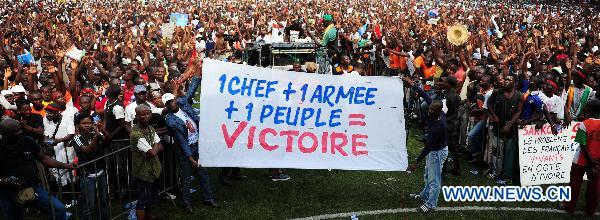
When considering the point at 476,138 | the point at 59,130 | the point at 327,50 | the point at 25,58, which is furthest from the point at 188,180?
the point at 327,50

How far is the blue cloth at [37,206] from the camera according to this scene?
6016 mm

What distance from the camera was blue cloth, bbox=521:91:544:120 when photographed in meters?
8.48

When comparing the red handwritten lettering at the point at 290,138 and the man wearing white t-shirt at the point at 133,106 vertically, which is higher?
the man wearing white t-shirt at the point at 133,106

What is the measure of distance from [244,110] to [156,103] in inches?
54.3

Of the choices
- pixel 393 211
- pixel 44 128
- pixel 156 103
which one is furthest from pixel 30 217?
pixel 393 211

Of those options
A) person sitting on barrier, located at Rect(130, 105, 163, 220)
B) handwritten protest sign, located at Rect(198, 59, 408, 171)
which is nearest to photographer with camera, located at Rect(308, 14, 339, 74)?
handwritten protest sign, located at Rect(198, 59, 408, 171)

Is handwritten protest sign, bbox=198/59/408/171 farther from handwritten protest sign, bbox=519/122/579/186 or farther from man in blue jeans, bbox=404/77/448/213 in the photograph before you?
handwritten protest sign, bbox=519/122/579/186

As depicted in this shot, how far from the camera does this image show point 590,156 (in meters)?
7.21

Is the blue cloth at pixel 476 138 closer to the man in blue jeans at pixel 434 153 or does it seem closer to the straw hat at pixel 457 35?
the man in blue jeans at pixel 434 153

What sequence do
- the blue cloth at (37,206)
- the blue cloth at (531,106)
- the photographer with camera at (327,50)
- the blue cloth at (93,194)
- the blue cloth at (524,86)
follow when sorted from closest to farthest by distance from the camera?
the blue cloth at (37,206)
the blue cloth at (93,194)
the blue cloth at (531,106)
the blue cloth at (524,86)
the photographer with camera at (327,50)

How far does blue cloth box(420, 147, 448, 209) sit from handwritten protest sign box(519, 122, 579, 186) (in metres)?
1.53

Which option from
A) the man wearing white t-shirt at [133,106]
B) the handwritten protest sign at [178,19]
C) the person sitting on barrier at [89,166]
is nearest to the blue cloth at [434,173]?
the man wearing white t-shirt at [133,106]

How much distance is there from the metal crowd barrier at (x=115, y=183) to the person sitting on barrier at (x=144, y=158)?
1.42 feet

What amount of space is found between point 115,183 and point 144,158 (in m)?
1.60
